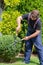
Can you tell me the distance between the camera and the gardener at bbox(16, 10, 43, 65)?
298 inches

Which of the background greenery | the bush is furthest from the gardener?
the background greenery

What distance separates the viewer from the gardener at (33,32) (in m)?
7.58

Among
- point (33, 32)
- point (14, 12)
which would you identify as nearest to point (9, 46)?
point (33, 32)

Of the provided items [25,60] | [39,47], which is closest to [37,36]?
[39,47]

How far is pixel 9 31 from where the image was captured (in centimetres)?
946

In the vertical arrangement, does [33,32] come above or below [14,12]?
below

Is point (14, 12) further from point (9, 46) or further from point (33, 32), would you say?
point (9, 46)

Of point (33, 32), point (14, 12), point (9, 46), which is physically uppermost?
point (14, 12)

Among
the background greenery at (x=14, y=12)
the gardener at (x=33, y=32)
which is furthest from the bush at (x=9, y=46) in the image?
the background greenery at (x=14, y=12)

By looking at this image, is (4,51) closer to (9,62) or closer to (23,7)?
(9,62)

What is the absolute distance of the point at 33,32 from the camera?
7.98 meters

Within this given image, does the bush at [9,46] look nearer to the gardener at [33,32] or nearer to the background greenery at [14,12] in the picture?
the gardener at [33,32]

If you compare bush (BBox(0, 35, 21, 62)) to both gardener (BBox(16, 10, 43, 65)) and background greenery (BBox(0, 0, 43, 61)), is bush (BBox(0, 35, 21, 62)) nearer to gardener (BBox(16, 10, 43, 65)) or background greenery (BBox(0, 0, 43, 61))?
gardener (BBox(16, 10, 43, 65))

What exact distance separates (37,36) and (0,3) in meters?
3.06
